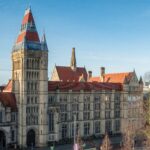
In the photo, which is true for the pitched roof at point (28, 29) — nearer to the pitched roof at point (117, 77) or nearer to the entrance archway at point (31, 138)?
the entrance archway at point (31, 138)

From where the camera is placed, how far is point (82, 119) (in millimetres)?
→ 107750

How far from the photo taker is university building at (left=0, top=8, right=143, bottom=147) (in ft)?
306

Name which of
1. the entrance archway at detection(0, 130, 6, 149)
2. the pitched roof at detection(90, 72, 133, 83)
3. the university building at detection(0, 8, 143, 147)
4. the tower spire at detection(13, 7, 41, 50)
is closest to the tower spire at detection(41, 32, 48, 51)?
the university building at detection(0, 8, 143, 147)

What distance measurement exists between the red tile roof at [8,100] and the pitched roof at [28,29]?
15.9 meters

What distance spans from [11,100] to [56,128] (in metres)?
16.0

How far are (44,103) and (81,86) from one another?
1682 cm

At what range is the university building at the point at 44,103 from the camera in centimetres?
9338

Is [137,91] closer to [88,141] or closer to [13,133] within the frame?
[88,141]

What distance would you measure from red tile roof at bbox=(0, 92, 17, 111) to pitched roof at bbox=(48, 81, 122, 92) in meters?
11.2

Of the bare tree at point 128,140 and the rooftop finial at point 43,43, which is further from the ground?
the rooftop finial at point 43,43

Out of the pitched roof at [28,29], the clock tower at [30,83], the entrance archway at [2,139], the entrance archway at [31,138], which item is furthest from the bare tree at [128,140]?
the pitched roof at [28,29]

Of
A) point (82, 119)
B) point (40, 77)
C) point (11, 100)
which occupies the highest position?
point (40, 77)

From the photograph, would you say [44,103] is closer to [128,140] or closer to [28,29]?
[28,29]

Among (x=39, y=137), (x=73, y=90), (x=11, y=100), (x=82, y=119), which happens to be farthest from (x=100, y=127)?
(x=11, y=100)
